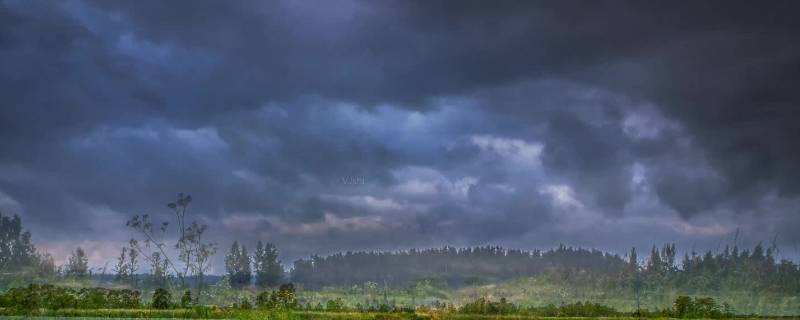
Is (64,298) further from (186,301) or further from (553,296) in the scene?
(553,296)

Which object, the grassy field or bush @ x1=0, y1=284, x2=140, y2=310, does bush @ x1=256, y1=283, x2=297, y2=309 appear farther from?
the grassy field

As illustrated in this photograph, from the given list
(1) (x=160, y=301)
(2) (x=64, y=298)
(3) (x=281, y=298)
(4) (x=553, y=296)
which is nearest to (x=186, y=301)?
(1) (x=160, y=301)

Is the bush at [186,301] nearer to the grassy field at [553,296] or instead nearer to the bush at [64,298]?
the bush at [64,298]

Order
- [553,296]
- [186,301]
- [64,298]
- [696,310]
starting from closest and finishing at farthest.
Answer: [64,298] < [186,301] < [696,310] < [553,296]

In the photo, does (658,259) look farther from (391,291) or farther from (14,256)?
(14,256)

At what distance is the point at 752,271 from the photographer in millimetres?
122938

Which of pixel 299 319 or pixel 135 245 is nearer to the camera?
pixel 299 319

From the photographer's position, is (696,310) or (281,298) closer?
(281,298)

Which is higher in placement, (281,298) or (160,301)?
(281,298)

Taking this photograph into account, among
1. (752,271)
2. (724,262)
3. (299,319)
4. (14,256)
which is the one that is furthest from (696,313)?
(14,256)

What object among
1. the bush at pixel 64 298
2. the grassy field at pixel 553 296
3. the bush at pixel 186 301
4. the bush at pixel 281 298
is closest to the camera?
the bush at pixel 64 298

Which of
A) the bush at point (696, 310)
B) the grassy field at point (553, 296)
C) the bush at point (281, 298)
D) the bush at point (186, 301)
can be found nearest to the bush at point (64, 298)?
the bush at point (186, 301)

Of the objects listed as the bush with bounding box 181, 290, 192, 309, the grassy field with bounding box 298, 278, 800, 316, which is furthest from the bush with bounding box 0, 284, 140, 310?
the grassy field with bounding box 298, 278, 800, 316

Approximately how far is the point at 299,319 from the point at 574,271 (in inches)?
4101
